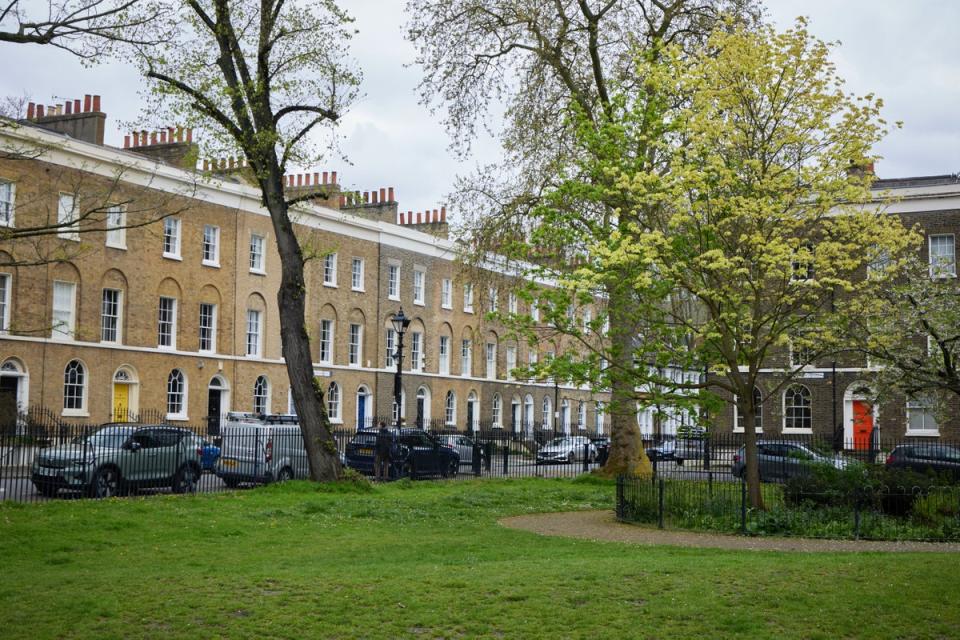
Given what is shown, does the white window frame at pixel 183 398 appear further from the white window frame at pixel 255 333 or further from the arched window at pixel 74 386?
the arched window at pixel 74 386

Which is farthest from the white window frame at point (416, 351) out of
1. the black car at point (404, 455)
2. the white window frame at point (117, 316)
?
the black car at point (404, 455)

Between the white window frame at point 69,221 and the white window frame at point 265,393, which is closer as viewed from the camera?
the white window frame at point 69,221

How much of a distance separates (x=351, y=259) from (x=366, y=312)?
115 inches

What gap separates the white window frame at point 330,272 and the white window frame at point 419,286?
22.2ft

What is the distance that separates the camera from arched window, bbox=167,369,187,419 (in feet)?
144

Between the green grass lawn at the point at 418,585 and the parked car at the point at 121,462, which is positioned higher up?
the parked car at the point at 121,462

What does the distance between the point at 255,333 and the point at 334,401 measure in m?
6.20

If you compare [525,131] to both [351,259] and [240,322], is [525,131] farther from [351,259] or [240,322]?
[351,259]

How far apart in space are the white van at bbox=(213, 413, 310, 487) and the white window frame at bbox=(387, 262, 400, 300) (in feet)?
92.7

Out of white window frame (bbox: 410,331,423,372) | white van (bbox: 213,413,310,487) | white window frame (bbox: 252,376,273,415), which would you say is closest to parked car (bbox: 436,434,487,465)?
white van (bbox: 213,413,310,487)

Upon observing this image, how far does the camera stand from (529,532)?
18.8 m

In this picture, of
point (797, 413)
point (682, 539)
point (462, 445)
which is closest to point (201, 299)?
point (462, 445)

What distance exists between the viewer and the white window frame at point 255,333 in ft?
158

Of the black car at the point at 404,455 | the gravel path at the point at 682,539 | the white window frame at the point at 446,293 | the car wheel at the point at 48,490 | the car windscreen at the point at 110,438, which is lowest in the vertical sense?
the gravel path at the point at 682,539
